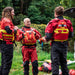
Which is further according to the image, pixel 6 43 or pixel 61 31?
pixel 6 43

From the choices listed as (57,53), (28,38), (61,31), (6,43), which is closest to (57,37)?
(61,31)

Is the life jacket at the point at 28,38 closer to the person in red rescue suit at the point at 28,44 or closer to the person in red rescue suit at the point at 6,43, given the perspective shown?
the person in red rescue suit at the point at 28,44

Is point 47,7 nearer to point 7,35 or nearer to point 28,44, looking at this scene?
point 28,44

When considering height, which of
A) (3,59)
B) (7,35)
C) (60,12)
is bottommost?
(3,59)

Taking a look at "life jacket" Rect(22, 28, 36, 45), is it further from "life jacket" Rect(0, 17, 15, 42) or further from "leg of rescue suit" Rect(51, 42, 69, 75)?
"leg of rescue suit" Rect(51, 42, 69, 75)

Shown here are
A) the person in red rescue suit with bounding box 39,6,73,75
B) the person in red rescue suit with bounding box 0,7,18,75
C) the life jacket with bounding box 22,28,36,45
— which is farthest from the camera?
the life jacket with bounding box 22,28,36,45

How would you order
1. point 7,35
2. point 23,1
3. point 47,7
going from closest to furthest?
1. point 7,35
2. point 47,7
3. point 23,1

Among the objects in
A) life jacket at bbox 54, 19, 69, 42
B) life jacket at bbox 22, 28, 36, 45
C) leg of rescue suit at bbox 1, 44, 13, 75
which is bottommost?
leg of rescue suit at bbox 1, 44, 13, 75

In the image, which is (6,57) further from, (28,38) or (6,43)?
(28,38)

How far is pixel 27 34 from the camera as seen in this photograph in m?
4.37

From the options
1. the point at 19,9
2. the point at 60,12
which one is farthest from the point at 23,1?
the point at 60,12

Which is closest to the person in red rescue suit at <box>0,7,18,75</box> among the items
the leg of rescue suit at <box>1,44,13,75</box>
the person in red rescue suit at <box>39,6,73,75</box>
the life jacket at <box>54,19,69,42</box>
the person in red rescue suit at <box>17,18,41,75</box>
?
the leg of rescue suit at <box>1,44,13,75</box>

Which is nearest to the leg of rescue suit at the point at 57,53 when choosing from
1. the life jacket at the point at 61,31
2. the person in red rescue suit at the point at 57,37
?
the person in red rescue suit at the point at 57,37

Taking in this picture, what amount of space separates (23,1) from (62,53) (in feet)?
33.3
